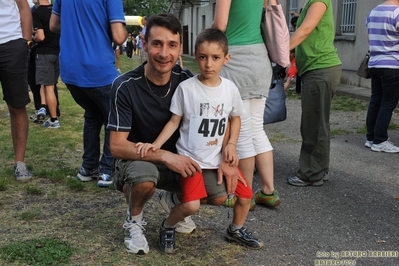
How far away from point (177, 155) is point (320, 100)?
6.26 ft

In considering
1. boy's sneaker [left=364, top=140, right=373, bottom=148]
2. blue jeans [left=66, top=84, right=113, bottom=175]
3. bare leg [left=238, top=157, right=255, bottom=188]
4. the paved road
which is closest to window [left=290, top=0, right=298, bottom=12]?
boy's sneaker [left=364, top=140, right=373, bottom=148]

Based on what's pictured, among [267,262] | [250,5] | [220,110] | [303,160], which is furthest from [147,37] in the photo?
[303,160]

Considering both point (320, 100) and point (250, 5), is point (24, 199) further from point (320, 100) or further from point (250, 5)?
point (320, 100)

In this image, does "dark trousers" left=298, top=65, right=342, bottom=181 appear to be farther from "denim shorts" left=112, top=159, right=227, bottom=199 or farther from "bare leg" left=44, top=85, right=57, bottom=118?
"bare leg" left=44, top=85, right=57, bottom=118

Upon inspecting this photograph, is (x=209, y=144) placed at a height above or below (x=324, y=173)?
above

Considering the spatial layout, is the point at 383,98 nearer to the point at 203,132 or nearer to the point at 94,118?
the point at 94,118

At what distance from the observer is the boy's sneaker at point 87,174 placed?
15.0 feet

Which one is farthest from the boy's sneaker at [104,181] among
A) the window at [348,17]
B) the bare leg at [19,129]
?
the window at [348,17]

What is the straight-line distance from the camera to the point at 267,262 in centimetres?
303

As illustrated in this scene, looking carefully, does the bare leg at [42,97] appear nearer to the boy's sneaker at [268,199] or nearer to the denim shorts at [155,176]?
the boy's sneaker at [268,199]

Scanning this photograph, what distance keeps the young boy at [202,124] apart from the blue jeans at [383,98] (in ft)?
11.3

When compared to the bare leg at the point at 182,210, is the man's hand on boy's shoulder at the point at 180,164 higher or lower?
higher

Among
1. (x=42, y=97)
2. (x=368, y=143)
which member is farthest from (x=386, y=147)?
(x=42, y=97)

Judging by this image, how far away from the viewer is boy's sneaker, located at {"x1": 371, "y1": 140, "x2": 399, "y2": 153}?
5.94 meters
